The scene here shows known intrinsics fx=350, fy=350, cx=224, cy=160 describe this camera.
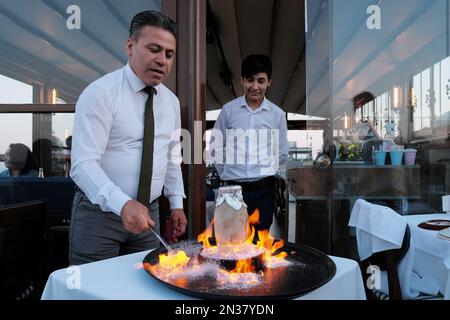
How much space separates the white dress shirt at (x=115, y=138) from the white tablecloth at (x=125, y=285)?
250 mm

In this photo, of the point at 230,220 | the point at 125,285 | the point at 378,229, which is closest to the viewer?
the point at 125,285

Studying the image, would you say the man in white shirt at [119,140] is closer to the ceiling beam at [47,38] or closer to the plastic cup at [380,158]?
the ceiling beam at [47,38]

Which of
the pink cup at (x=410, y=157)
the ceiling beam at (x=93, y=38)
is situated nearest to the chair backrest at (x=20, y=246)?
the ceiling beam at (x=93, y=38)

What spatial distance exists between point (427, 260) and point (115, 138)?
194 cm

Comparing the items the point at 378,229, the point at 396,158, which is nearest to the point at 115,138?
the point at 378,229

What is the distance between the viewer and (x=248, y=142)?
10.1 feet

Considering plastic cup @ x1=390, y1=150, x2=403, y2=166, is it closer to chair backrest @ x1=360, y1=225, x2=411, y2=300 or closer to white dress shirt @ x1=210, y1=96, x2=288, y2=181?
white dress shirt @ x1=210, y1=96, x2=288, y2=181

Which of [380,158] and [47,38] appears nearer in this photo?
[47,38]

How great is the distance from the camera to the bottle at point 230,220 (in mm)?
1195

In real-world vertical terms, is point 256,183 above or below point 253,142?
below

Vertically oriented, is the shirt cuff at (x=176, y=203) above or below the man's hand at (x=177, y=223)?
above

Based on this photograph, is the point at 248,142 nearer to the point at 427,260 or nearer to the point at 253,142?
the point at 253,142
